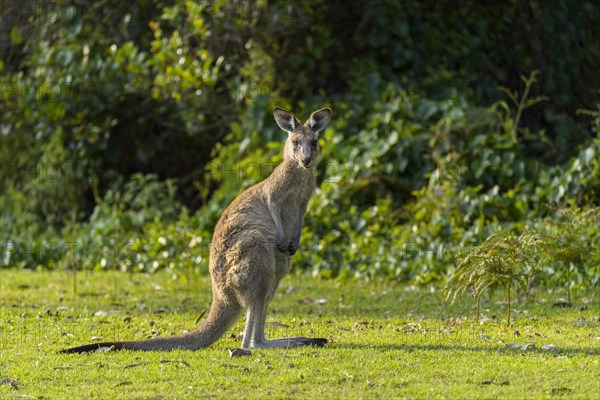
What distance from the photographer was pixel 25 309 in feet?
27.0

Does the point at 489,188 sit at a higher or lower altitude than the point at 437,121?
lower

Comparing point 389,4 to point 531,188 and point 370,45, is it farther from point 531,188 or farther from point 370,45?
point 531,188

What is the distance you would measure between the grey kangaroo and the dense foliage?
11.0ft

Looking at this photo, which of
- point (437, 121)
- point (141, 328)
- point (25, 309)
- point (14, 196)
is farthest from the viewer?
point (14, 196)

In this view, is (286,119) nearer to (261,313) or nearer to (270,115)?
(261,313)

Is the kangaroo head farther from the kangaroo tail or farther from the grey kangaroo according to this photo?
the kangaroo tail

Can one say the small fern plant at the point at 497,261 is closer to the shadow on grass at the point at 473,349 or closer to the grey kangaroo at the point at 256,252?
the shadow on grass at the point at 473,349

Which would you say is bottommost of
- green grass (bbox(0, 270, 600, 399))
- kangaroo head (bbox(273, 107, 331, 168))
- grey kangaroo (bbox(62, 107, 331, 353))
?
green grass (bbox(0, 270, 600, 399))

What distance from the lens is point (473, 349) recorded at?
596 centimetres

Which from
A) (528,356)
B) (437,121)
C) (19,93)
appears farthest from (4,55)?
(528,356)

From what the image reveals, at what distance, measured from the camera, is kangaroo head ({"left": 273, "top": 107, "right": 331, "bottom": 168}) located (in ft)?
21.7

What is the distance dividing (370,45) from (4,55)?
17.9 ft

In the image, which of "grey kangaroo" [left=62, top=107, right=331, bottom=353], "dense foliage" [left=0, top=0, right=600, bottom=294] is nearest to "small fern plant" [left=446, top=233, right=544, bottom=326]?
"grey kangaroo" [left=62, top=107, right=331, bottom=353]

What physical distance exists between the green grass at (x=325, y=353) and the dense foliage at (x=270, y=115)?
183 centimetres
